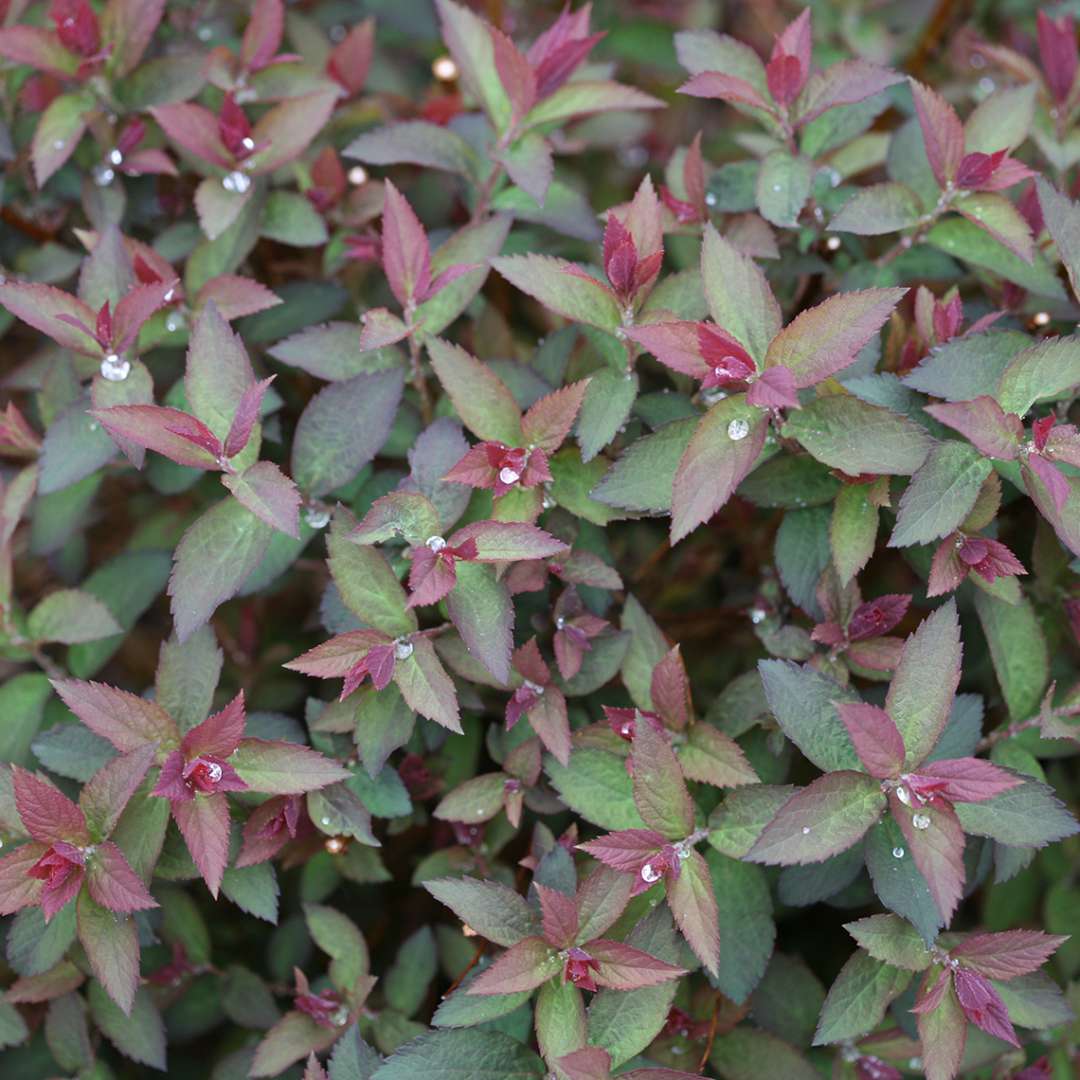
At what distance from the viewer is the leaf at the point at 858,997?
3.91 feet

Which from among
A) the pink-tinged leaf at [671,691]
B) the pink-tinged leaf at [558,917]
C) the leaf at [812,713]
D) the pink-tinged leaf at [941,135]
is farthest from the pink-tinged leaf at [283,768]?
the pink-tinged leaf at [941,135]

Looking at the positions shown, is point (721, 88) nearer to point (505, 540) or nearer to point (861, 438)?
point (861, 438)

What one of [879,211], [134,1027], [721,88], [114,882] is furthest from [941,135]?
[134,1027]

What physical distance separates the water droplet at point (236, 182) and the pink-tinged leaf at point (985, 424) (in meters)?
0.94

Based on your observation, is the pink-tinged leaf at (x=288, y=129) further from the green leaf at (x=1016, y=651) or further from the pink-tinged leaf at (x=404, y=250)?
the green leaf at (x=1016, y=651)

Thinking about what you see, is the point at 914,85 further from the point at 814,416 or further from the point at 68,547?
the point at 68,547

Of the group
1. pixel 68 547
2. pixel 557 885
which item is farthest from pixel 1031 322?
pixel 68 547

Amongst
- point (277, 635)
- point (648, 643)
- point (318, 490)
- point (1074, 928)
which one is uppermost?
point (318, 490)

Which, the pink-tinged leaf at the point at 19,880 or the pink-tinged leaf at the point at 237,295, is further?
the pink-tinged leaf at the point at 237,295

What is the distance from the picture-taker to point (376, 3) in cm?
208

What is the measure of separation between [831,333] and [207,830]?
2.77ft

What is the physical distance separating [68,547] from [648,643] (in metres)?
0.96

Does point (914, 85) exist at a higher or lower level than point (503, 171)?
higher

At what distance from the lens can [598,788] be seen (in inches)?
50.8
